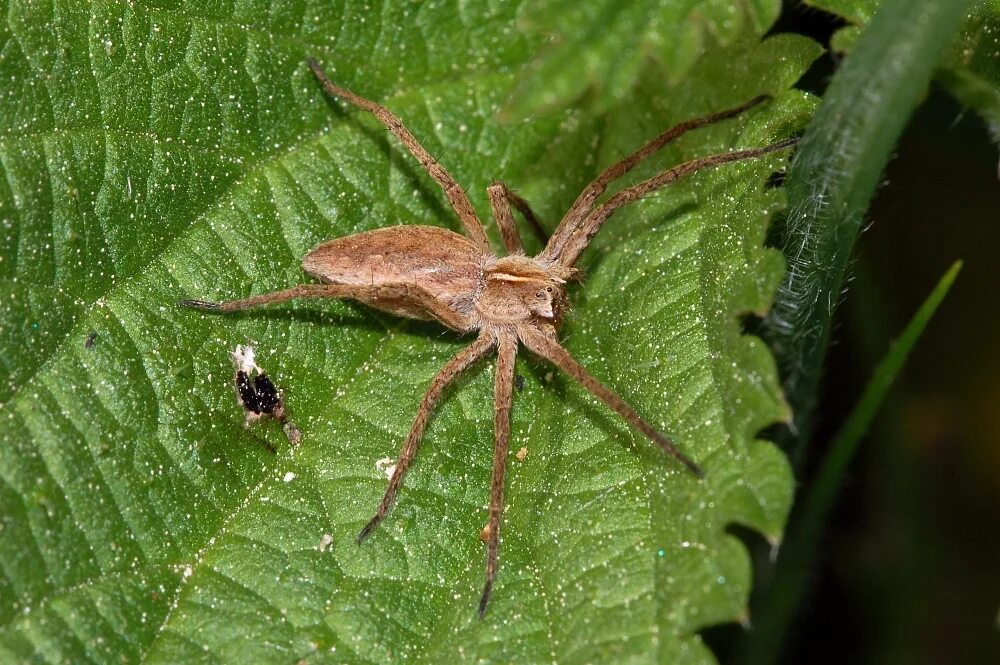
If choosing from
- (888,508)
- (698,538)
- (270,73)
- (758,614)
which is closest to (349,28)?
(270,73)

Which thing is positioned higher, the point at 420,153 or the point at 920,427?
the point at 420,153

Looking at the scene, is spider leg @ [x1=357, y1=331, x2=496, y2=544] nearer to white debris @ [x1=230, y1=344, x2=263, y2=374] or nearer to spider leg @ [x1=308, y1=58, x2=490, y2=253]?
spider leg @ [x1=308, y1=58, x2=490, y2=253]

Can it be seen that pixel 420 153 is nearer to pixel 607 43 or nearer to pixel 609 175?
pixel 609 175

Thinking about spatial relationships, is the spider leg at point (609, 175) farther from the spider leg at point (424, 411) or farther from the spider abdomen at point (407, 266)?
the spider leg at point (424, 411)

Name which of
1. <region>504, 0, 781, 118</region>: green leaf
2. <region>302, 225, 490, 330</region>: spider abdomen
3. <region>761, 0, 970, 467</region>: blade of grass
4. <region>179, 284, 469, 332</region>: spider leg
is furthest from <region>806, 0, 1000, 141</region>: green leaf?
<region>179, 284, 469, 332</region>: spider leg

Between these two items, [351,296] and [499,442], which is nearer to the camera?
[499,442]

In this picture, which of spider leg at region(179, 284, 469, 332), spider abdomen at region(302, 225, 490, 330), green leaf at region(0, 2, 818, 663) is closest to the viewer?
green leaf at region(0, 2, 818, 663)

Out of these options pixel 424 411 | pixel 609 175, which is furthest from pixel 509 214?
pixel 424 411

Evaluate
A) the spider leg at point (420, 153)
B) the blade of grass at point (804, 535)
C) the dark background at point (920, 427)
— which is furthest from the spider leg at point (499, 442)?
the dark background at point (920, 427)
